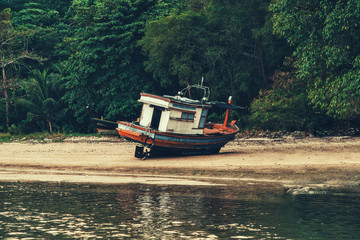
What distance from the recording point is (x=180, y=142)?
25547 millimetres

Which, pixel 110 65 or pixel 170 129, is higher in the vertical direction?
pixel 110 65

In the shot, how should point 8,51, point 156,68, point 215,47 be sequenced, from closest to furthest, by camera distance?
point 215,47
point 156,68
point 8,51

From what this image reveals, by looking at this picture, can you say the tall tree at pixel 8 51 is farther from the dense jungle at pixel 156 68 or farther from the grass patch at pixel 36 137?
the grass patch at pixel 36 137

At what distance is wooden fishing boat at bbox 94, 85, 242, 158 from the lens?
25125 mm

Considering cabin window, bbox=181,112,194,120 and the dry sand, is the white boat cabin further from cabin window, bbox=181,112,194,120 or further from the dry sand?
the dry sand

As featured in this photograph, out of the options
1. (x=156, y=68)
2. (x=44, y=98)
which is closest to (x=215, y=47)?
(x=156, y=68)

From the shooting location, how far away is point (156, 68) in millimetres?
36750

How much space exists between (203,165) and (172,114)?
3012mm

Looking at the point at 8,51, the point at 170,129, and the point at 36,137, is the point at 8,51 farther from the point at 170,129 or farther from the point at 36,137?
the point at 170,129

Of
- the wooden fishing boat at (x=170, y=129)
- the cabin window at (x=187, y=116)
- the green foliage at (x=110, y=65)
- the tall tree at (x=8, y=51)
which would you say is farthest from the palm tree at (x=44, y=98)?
the cabin window at (x=187, y=116)

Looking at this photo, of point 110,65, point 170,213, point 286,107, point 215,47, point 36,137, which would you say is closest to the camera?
point 170,213

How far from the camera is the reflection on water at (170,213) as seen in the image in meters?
13.8

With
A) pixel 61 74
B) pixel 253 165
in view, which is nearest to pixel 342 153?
pixel 253 165

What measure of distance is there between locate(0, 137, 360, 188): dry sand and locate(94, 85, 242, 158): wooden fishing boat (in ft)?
2.01
